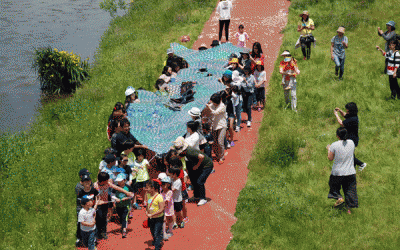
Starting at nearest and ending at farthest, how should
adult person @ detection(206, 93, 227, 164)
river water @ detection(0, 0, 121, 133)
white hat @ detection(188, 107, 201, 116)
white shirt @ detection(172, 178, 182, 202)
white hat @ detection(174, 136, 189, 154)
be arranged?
white shirt @ detection(172, 178, 182, 202) → white hat @ detection(174, 136, 189, 154) → white hat @ detection(188, 107, 201, 116) → adult person @ detection(206, 93, 227, 164) → river water @ detection(0, 0, 121, 133)

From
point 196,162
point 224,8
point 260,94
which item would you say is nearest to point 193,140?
point 196,162

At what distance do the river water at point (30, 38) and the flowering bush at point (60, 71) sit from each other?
1190 millimetres

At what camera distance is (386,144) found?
11.1 metres

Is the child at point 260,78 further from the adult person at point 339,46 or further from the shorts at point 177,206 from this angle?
the shorts at point 177,206

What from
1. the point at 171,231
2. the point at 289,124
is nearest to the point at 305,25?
the point at 289,124

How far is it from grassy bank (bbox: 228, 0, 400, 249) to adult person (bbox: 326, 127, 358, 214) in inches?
21.1

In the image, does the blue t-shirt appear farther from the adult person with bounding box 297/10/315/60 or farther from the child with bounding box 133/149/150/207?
the child with bounding box 133/149/150/207

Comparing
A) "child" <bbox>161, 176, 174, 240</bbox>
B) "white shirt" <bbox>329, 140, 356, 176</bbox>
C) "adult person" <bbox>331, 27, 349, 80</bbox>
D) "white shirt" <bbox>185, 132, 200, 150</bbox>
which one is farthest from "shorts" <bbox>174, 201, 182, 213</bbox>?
"adult person" <bbox>331, 27, 349, 80</bbox>

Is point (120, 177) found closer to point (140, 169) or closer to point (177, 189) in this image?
point (140, 169)

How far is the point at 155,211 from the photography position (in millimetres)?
7750

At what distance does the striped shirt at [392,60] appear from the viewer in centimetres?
1202

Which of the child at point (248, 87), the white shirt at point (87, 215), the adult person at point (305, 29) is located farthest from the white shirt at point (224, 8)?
the white shirt at point (87, 215)

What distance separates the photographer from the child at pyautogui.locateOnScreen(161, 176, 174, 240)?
800cm

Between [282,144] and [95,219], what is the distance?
17.2 feet
